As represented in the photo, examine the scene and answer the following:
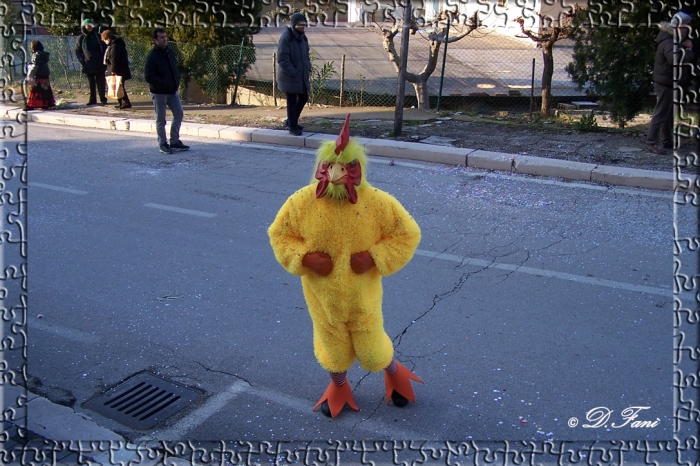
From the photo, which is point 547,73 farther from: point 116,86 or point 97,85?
point 97,85

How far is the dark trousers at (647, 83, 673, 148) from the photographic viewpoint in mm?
9086

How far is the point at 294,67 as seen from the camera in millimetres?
10758

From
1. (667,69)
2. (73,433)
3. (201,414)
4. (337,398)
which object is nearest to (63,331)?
(73,433)

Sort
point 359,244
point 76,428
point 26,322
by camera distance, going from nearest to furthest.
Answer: point 359,244
point 76,428
point 26,322

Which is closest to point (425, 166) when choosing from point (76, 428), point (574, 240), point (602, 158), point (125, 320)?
point (602, 158)

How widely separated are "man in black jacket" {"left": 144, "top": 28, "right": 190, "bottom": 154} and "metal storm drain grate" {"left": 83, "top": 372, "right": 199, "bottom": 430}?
254 inches

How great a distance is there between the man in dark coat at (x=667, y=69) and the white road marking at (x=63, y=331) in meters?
7.71

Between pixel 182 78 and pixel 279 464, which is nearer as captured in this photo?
pixel 279 464

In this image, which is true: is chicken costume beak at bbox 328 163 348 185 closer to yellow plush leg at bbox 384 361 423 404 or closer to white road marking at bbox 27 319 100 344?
yellow plush leg at bbox 384 361 423 404

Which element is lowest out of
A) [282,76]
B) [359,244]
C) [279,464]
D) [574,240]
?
[279,464]

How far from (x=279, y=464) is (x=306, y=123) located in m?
8.99

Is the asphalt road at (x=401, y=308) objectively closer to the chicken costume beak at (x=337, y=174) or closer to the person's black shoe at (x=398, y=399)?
the person's black shoe at (x=398, y=399)

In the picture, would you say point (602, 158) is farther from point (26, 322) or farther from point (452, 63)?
point (452, 63)

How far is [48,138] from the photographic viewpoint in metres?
11.6
